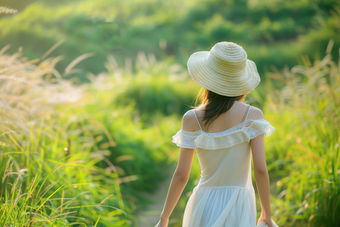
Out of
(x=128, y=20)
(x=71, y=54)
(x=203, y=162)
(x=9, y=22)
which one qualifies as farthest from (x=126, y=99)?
(x=128, y=20)

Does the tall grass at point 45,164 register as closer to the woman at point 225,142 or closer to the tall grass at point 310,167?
the woman at point 225,142

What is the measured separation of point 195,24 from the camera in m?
12.7

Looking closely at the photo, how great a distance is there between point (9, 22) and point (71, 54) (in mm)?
2646

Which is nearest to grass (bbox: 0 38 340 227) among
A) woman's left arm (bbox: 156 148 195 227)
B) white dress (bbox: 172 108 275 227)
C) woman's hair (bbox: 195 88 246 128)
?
woman's left arm (bbox: 156 148 195 227)

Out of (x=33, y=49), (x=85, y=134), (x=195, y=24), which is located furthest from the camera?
(x=195, y=24)

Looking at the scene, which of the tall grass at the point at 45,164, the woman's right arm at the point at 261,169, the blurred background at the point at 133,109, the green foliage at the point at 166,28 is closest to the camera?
the woman's right arm at the point at 261,169

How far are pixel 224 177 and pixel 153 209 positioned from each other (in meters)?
1.80

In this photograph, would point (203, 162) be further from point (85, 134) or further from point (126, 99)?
point (126, 99)

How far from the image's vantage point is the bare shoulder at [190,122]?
4.52 ft

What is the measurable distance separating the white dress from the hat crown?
0.26 meters

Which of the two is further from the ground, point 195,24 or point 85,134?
point 85,134

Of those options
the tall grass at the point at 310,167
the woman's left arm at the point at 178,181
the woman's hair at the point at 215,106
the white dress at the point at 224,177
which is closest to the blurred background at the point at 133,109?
the tall grass at the point at 310,167

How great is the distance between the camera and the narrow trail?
2719 millimetres

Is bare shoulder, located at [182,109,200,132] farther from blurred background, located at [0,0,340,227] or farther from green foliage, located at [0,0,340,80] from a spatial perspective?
green foliage, located at [0,0,340,80]
